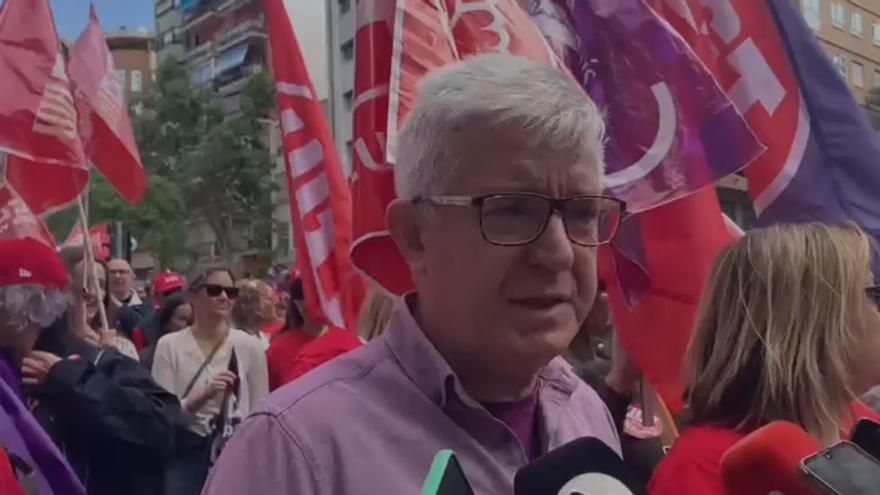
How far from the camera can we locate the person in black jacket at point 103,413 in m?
4.27

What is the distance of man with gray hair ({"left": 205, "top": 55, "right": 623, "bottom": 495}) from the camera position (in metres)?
1.78

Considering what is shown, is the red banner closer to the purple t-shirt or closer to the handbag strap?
the purple t-shirt

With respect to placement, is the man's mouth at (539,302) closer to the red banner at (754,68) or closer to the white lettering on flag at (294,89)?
the red banner at (754,68)

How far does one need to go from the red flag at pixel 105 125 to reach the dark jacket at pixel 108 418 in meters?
2.87

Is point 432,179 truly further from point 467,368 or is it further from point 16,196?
point 16,196

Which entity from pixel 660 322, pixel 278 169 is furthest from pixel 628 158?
pixel 278 169

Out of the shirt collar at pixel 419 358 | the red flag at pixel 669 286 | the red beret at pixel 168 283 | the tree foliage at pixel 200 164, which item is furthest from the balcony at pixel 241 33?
the shirt collar at pixel 419 358

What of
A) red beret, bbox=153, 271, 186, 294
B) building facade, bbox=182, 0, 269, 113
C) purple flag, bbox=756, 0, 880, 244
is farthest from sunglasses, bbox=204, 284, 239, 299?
building facade, bbox=182, 0, 269, 113

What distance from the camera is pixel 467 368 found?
1899mm

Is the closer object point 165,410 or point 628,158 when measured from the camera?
point 628,158

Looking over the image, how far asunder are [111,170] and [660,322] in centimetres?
428

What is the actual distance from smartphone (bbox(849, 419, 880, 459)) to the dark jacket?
10.4 feet

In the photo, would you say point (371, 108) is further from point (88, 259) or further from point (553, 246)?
point (553, 246)

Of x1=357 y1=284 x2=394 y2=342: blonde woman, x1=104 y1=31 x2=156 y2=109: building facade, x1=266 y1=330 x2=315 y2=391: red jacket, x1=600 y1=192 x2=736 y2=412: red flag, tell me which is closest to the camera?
x1=600 y1=192 x2=736 y2=412: red flag
